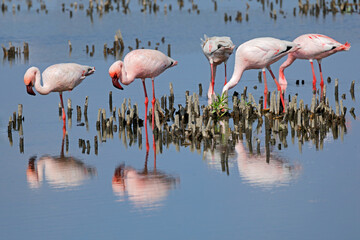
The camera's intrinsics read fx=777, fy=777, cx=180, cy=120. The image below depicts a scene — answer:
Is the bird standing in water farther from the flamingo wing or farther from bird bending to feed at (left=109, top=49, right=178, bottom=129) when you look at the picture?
the flamingo wing

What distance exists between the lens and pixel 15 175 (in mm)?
9086

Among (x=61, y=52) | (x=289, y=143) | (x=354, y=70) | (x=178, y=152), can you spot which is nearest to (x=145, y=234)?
(x=178, y=152)

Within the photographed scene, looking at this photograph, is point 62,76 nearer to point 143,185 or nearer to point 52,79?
point 52,79

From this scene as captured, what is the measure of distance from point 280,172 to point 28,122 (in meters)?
4.87

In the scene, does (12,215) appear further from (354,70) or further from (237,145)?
(354,70)

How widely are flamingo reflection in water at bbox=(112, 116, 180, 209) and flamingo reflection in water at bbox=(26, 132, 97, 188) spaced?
1.30ft

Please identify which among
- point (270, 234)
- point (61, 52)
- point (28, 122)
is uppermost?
point (61, 52)

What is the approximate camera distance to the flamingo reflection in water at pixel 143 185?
7859 mm

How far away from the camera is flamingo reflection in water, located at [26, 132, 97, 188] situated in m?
8.70

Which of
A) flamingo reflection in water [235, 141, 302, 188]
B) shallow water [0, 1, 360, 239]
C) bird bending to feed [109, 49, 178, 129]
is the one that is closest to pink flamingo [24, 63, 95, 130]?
shallow water [0, 1, 360, 239]

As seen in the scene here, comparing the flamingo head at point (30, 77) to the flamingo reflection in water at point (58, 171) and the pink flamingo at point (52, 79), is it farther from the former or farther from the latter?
the flamingo reflection in water at point (58, 171)

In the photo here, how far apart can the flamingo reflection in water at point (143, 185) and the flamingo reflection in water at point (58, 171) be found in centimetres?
40

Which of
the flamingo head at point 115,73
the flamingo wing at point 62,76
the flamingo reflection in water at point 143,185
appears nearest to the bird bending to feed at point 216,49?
the flamingo head at point 115,73

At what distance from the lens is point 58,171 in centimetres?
917
